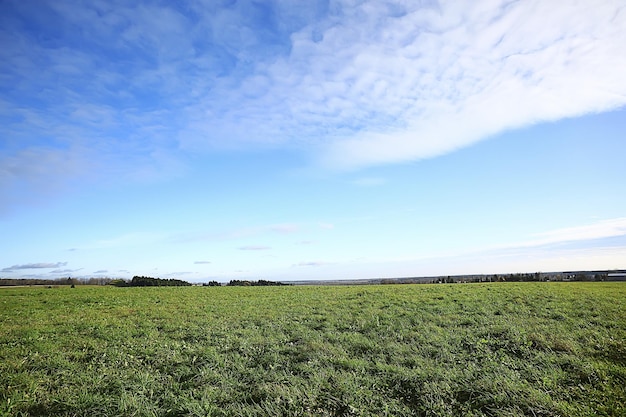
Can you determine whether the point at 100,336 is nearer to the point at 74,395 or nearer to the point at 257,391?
the point at 74,395

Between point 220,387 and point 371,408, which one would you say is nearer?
point 371,408

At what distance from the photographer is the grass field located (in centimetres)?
865

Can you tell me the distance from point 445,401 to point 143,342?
11765mm

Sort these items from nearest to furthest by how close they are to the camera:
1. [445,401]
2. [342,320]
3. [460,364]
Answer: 1. [445,401]
2. [460,364]
3. [342,320]

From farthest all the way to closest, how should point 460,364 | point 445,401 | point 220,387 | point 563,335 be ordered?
point 563,335 → point 460,364 → point 220,387 → point 445,401

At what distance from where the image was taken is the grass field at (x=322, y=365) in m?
8.65

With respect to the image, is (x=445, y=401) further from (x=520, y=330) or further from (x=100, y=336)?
(x=100, y=336)

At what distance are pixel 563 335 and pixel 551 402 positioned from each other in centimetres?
746

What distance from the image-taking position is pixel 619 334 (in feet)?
47.6

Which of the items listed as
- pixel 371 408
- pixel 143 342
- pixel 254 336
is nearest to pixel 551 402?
pixel 371 408

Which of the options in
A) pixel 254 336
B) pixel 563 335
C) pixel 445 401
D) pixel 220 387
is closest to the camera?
pixel 445 401

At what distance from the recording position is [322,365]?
447 inches

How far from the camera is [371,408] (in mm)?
8508

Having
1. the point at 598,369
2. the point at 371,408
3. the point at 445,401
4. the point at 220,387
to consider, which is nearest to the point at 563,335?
the point at 598,369
